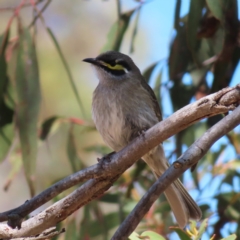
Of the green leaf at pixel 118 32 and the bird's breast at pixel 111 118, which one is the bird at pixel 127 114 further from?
the green leaf at pixel 118 32

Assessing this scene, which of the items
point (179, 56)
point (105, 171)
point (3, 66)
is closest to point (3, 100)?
point (3, 66)

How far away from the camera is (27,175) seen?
297 cm

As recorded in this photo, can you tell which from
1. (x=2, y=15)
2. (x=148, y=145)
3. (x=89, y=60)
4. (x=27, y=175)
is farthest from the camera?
(x=2, y=15)

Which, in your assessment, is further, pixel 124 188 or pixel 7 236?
pixel 124 188

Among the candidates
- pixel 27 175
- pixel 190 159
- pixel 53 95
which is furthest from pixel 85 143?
pixel 190 159

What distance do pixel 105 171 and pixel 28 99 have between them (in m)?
1.09

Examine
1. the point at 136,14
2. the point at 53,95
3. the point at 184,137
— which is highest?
the point at 53,95

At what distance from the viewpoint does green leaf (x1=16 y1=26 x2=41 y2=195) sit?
9.90 feet

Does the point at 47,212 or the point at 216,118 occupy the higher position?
the point at 216,118

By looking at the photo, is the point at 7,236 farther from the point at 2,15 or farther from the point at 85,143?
the point at 2,15

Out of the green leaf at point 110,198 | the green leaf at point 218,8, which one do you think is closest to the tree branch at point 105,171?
the green leaf at point 218,8

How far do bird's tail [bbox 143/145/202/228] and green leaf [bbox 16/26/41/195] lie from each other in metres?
0.62

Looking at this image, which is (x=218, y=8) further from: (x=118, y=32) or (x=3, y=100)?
(x=3, y=100)

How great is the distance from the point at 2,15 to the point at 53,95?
3.56 feet
